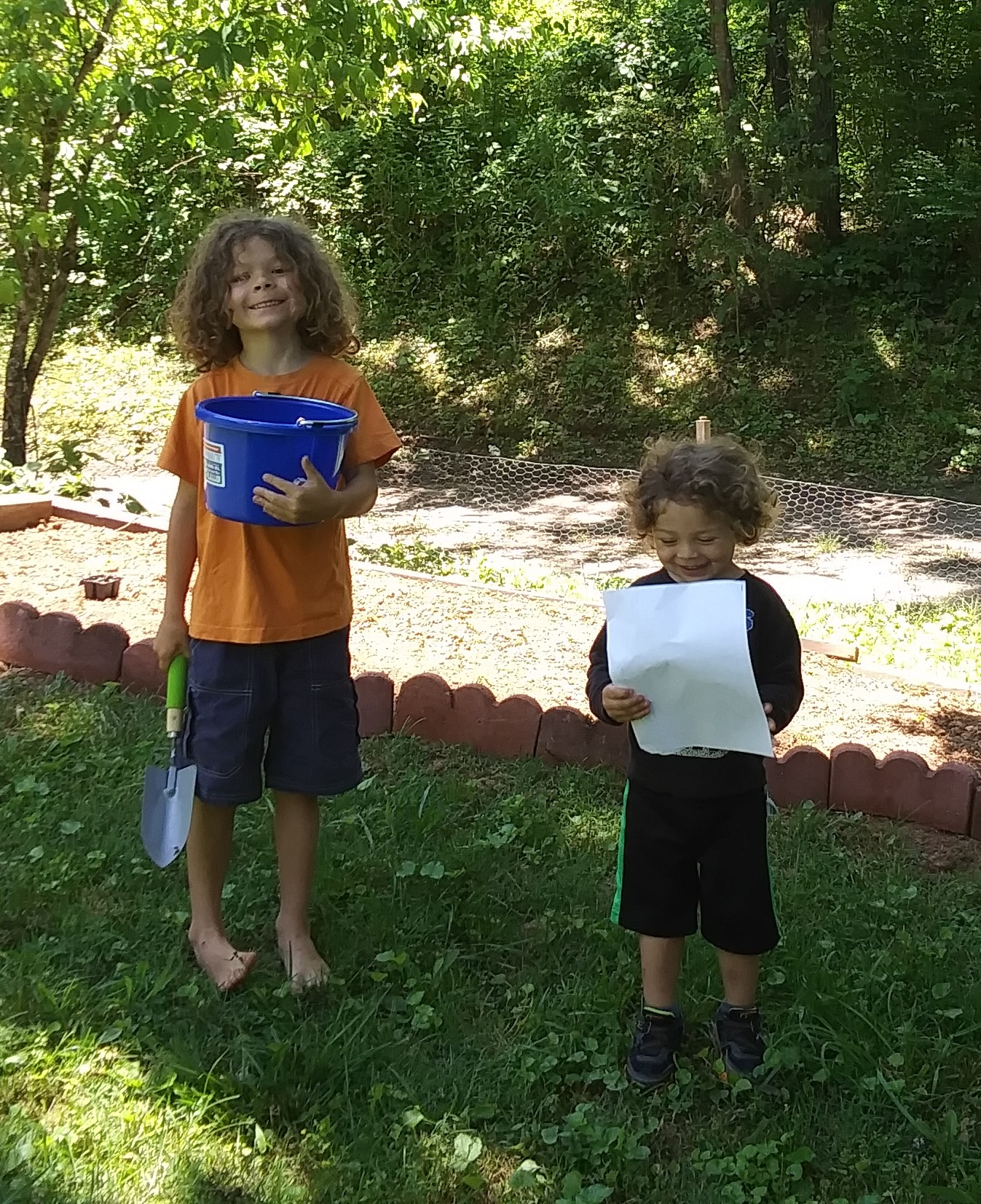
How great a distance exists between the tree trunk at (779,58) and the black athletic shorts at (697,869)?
11.0 meters

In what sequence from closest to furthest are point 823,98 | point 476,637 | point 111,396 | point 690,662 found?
1. point 690,662
2. point 476,637
3. point 823,98
4. point 111,396

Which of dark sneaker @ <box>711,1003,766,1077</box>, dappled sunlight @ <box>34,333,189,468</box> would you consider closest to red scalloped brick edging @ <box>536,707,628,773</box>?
dark sneaker @ <box>711,1003,766,1077</box>

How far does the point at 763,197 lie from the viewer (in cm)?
1112

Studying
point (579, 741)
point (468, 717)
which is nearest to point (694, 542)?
point (579, 741)

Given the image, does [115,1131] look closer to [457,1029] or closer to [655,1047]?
[457,1029]

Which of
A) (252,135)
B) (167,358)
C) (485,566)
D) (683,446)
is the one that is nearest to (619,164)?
(252,135)

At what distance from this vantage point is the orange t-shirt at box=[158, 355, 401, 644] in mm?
2256

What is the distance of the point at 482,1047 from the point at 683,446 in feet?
3.90

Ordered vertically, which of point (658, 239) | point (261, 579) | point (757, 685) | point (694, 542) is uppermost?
point (658, 239)

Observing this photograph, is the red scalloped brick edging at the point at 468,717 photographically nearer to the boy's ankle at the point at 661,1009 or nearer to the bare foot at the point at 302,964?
→ the bare foot at the point at 302,964

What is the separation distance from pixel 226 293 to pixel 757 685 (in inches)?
50.1

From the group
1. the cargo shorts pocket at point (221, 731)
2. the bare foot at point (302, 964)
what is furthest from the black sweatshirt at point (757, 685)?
the bare foot at point (302, 964)

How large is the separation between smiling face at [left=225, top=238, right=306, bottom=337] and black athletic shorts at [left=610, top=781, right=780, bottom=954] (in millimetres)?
1130

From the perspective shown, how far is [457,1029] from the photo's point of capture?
88.4 inches
